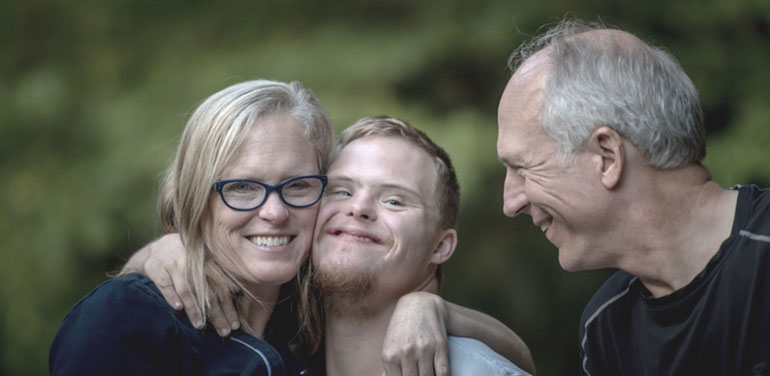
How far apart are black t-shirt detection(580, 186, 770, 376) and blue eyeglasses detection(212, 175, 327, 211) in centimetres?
98

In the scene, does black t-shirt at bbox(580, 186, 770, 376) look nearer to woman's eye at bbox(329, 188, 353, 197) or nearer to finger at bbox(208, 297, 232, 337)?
woman's eye at bbox(329, 188, 353, 197)

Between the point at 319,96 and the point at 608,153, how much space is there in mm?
2056

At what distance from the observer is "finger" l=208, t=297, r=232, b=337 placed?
238 centimetres

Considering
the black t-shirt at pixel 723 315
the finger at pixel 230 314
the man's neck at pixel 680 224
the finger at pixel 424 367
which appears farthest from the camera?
the finger at pixel 230 314

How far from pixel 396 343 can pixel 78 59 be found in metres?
2.93

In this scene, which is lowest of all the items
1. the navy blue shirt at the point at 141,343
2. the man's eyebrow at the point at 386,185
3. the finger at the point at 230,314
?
the navy blue shirt at the point at 141,343

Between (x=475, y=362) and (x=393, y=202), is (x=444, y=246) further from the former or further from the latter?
(x=475, y=362)

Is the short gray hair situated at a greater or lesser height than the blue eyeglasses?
greater

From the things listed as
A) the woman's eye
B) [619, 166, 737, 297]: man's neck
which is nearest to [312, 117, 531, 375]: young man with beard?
the woman's eye

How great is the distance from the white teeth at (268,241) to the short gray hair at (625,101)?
0.82 meters

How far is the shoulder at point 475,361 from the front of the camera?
223 cm

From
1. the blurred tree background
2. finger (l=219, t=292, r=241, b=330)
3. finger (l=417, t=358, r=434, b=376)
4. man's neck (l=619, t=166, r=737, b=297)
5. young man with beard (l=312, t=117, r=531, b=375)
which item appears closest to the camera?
man's neck (l=619, t=166, r=737, b=297)

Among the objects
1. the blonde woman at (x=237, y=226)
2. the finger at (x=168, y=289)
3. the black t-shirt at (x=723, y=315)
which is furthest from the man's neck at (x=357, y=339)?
the black t-shirt at (x=723, y=315)

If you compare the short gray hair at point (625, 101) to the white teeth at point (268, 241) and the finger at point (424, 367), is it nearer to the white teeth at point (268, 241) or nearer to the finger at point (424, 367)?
the finger at point (424, 367)
